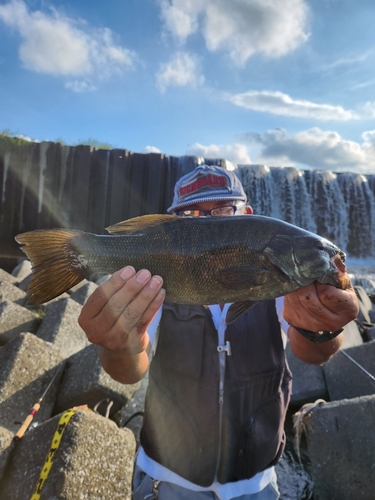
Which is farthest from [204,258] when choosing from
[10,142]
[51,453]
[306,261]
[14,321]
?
[10,142]

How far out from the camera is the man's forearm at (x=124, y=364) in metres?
2.42

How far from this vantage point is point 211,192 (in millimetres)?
2895

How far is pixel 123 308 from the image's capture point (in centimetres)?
211

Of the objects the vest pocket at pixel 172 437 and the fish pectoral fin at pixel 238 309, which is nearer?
the fish pectoral fin at pixel 238 309

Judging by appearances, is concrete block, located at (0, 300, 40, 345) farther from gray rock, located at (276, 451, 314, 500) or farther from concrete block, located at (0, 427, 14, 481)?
gray rock, located at (276, 451, 314, 500)

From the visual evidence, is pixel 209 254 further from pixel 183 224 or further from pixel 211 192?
pixel 211 192

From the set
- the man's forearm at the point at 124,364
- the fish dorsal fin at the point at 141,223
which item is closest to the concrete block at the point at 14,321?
the man's forearm at the point at 124,364

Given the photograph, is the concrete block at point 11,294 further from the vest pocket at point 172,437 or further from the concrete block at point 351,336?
the concrete block at point 351,336

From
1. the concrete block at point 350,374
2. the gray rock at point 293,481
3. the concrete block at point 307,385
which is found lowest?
the gray rock at point 293,481

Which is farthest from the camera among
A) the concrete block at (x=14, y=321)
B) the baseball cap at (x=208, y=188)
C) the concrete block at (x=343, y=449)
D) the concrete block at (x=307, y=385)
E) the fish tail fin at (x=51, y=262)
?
the concrete block at (x=14, y=321)

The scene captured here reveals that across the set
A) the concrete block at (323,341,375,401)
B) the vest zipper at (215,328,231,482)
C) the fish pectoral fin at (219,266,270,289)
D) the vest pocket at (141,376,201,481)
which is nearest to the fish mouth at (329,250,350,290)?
the fish pectoral fin at (219,266,270,289)

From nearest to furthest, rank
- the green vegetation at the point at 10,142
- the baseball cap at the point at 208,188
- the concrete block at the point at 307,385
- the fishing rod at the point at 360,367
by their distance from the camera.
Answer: the baseball cap at the point at 208,188 < the fishing rod at the point at 360,367 < the concrete block at the point at 307,385 < the green vegetation at the point at 10,142

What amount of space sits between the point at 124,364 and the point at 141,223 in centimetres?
99

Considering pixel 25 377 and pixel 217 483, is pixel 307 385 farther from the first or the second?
pixel 25 377
